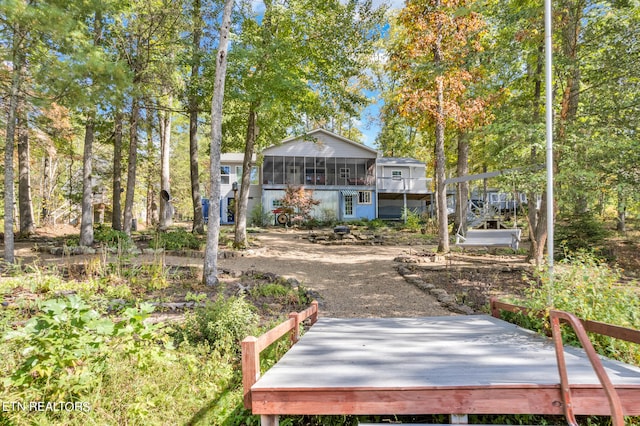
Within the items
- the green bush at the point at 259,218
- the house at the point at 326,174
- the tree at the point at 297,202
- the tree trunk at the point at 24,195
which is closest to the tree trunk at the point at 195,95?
the tree trunk at the point at 24,195

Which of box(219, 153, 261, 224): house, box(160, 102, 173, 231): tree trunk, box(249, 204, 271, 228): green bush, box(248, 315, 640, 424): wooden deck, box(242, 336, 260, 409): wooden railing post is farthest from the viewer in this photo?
box(219, 153, 261, 224): house

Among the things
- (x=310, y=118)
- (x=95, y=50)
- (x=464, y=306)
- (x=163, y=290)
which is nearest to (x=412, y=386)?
(x=464, y=306)

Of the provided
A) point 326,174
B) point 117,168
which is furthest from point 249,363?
point 326,174

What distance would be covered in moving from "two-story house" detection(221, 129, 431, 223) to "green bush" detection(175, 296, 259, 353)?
1967 cm

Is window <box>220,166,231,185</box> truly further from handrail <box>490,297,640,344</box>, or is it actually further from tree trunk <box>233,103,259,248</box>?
handrail <box>490,297,640,344</box>

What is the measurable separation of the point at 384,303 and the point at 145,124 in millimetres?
11201

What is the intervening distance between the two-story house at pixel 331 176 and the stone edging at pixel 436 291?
49.5 feet

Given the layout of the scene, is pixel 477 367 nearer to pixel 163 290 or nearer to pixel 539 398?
pixel 539 398

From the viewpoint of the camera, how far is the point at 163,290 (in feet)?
18.0

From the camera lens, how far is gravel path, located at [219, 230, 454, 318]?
19.5 feet

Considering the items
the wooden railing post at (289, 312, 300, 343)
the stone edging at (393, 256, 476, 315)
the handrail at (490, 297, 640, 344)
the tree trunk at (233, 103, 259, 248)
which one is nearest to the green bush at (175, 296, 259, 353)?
the wooden railing post at (289, 312, 300, 343)

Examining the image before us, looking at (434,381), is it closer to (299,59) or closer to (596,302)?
(596,302)

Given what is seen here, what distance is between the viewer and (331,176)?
25.5 m

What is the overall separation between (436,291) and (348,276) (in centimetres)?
268
